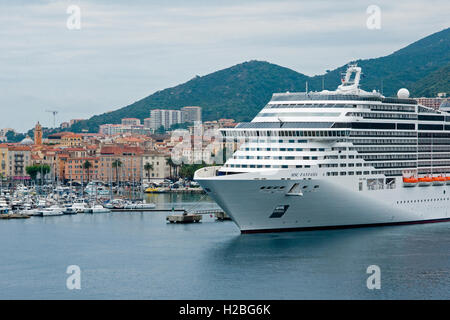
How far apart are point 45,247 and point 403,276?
22.0m

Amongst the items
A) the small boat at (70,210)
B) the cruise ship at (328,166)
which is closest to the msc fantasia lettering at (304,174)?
the cruise ship at (328,166)

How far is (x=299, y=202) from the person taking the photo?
5028cm

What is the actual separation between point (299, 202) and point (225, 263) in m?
8.24

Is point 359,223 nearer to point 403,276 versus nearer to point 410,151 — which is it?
point 410,151

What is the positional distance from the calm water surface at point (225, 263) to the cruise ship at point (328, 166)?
121 centimetres

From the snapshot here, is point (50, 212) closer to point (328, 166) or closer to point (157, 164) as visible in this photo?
point (328, 166)

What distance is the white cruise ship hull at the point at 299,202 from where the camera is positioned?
161 ft

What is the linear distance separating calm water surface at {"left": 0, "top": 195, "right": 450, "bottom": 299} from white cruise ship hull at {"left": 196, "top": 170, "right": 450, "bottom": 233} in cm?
72

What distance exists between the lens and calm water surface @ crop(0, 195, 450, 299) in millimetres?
37625

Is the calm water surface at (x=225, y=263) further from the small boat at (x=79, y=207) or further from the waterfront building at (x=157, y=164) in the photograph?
the waterfront building at (x=157, y=164)
